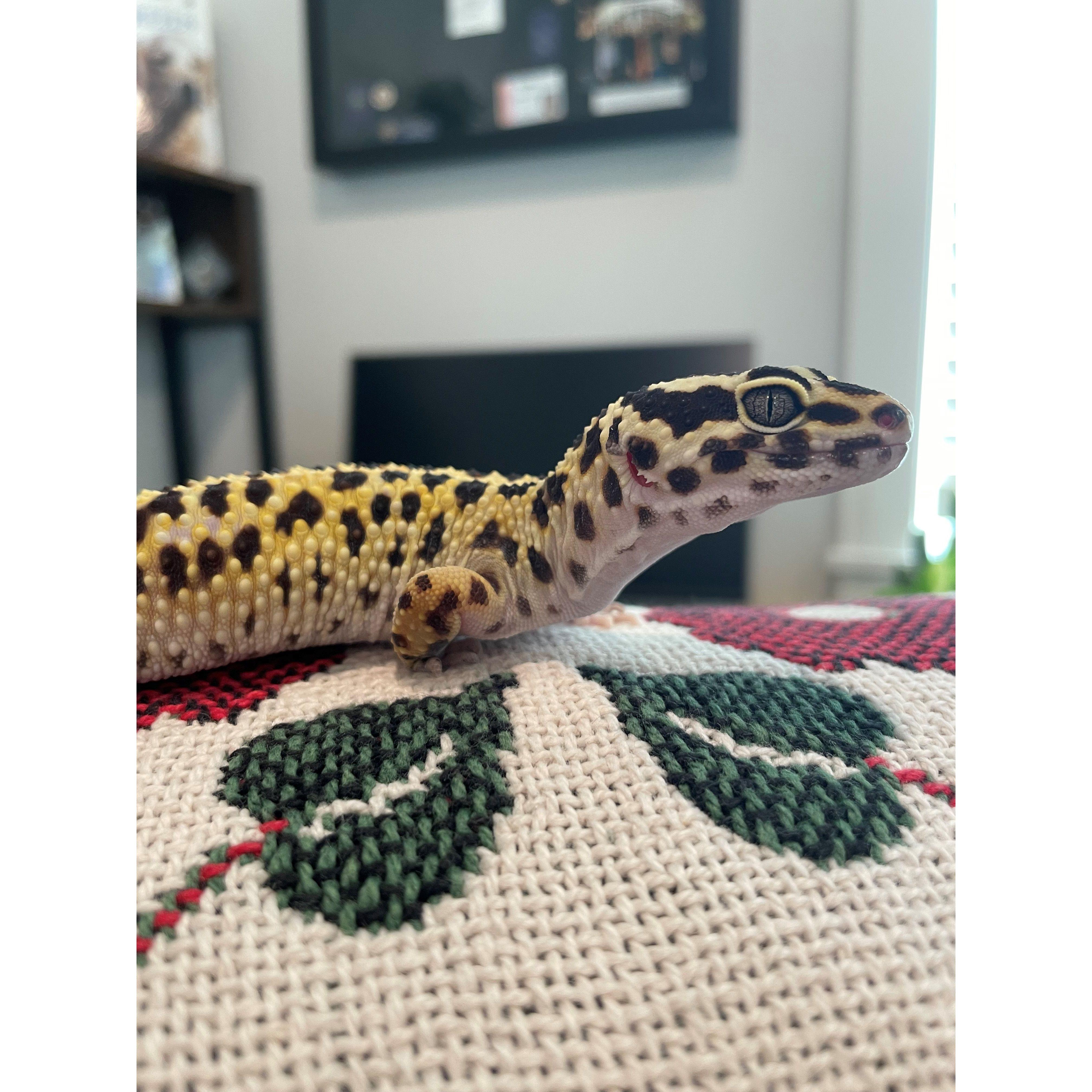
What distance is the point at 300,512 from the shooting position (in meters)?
0.80

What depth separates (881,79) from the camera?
1341mm

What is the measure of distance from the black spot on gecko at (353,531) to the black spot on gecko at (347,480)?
0.03 metres

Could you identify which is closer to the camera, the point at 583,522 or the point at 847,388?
the point at 847,388

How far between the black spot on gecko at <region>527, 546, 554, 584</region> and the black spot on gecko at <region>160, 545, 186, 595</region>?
35cm

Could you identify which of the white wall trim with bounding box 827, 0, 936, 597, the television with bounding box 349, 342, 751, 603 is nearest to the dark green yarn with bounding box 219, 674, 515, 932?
the television with bounding box 349, 342, 751, 603

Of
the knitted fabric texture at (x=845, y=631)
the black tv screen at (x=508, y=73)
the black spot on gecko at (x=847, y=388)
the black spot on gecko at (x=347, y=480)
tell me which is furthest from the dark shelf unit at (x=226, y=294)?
the black spot on gecko at (x=847, y=388)

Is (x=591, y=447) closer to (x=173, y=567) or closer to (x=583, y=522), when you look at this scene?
(x=583, y=522)

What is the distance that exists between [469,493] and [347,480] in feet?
0.46

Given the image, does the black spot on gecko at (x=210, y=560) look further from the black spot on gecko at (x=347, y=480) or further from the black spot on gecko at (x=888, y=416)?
the black spot on gecko at (x=888, y=416)

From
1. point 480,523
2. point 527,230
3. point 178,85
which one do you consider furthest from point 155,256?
point 480,523

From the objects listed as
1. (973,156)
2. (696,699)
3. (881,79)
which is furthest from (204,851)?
(881,79)

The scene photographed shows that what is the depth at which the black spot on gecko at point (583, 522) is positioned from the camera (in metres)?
0.71

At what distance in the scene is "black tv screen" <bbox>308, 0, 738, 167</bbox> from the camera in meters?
1.72
